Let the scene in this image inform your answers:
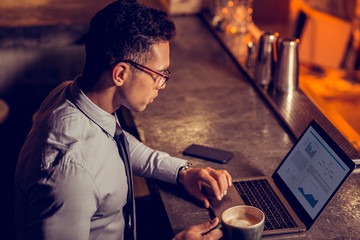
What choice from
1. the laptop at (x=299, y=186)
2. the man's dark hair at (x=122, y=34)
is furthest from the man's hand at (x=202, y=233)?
the man's dark hair at (x=122, y=34)

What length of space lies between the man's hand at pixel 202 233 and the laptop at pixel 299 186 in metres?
0.14

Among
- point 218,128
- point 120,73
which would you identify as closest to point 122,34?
point 120,73

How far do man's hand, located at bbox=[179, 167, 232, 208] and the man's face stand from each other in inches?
13.8

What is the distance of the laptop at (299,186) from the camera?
5.33 feet

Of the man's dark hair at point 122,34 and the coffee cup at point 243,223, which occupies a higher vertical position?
the man's dark hair at point 122,34

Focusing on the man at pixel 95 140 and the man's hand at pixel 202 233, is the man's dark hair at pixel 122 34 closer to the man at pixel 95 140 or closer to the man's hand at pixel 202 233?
the man at pixel 95 140

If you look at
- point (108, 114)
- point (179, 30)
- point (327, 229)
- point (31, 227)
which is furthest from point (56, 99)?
point (179, 30)

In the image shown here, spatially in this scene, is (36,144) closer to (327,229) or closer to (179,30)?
(327,229)

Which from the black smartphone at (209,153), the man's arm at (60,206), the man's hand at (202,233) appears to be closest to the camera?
the man's arm at (60,206)

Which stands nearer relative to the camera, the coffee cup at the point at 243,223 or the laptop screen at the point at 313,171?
the coffee cup at the point at 243,223

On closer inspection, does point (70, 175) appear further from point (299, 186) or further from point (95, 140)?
point (299, 186)

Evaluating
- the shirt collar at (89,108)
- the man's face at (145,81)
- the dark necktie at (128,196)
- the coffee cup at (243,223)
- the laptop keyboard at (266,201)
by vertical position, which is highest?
the man's face at (145,81)

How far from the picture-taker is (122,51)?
5.24ft

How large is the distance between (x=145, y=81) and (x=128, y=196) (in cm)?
44
